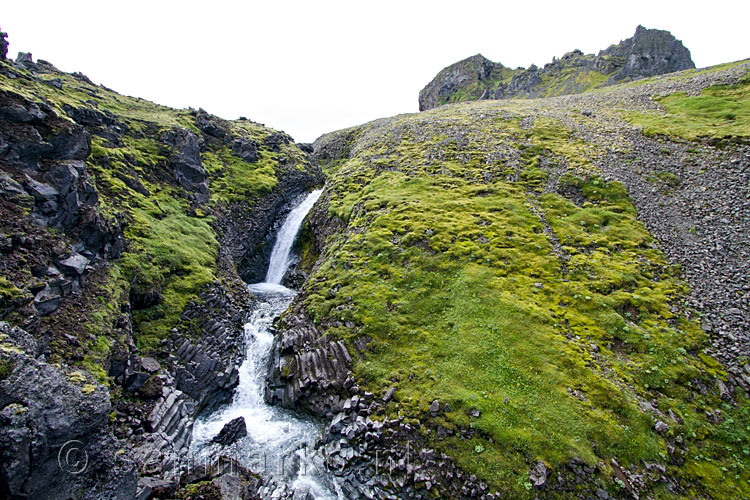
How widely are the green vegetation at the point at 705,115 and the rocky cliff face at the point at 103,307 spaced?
51019 millimetres

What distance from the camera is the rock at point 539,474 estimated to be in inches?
587

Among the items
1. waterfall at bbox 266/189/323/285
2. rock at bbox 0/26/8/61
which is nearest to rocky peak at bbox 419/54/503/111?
waterfall at bbox 266/189/323/285

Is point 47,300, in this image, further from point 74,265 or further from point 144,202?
point 144,202

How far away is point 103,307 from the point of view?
1992 cm

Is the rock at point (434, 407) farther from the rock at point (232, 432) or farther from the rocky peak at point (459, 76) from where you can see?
the rocky peak at point (459, 76)

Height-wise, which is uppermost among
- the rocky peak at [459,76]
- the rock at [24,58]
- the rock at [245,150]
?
the rocky peak at [459,76]

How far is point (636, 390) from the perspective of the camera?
59.5 feet

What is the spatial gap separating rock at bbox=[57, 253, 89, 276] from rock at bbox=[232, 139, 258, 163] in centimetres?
4233

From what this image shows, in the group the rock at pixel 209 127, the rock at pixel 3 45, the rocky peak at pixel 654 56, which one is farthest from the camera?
the rocky peak at pixel 654 56

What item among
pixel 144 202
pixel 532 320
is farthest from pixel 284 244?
pixel 532 320

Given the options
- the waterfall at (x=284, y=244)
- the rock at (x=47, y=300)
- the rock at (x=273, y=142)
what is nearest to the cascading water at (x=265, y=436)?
the rock at (x=47, y=300)

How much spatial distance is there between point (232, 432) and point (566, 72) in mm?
154724

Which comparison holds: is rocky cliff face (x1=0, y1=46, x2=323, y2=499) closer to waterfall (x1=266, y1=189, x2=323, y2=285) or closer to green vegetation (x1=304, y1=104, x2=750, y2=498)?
waterfall (x1=266, y1=189, x2=323, y2=285)

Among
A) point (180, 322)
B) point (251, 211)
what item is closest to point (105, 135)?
point (251, 211)
